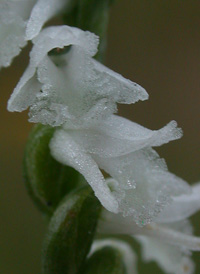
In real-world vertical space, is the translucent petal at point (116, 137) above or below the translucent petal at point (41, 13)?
below

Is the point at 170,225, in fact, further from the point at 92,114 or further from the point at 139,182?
the point at 92,114

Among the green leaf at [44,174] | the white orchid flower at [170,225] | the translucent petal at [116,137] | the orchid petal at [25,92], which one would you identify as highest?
the orchid petal at [25,92]

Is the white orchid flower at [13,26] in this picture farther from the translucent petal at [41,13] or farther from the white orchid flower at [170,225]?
the white orchid flower at [170,225]

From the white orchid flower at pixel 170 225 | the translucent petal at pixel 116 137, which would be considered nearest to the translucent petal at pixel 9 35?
the translucent petal at pixel 116 137

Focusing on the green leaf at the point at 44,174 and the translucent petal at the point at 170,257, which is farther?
the translucent petal at the point at 170,257

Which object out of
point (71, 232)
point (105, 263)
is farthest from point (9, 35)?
point (105, 263)

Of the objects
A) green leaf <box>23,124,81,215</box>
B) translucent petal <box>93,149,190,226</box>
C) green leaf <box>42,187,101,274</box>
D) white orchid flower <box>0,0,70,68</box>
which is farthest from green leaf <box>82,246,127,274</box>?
white orchid flower <box>0,0,70,68</box>

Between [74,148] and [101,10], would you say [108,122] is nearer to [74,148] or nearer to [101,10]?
[74,148]
